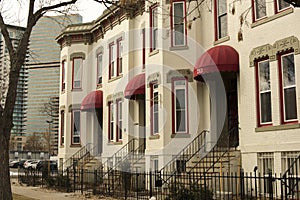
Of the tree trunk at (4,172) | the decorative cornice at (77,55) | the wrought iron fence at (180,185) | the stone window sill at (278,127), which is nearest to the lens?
the wrought iron fence at (180,185)

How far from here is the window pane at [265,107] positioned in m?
15.1

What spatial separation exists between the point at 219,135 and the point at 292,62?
204 inches

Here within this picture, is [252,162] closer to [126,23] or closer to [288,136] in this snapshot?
[288,136]

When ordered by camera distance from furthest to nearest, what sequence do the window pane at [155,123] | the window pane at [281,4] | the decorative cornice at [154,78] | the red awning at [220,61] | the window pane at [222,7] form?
the window pane at [155,123] → the decorative cornice at [154,78] → the window pane at [222,7] → the red awning at [220,61] → the window pane at [281,4]

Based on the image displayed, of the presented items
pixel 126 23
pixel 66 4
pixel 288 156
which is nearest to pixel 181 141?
pixel 288 156

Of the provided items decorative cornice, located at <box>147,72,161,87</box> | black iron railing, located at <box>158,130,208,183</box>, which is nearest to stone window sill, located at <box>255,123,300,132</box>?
black iron railing, located at <box>158,130,208,183</box>

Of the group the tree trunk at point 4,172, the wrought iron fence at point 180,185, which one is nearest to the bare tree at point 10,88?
the tree trunk at point 4,172

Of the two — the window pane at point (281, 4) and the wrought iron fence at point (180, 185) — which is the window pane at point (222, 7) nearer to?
the window pane at point (281, 4)

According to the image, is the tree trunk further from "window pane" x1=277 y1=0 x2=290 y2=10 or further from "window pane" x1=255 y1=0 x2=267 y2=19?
"window pane" x1=277 y1=0 x2=290 y2=10

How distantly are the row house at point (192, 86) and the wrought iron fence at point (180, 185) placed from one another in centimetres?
65

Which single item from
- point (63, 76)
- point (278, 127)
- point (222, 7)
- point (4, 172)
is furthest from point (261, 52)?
point (63, 76)

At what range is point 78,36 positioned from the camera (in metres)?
31.2

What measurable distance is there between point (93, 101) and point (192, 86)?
1083 cm

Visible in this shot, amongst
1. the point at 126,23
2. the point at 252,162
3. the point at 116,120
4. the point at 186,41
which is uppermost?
the point at 126,23
